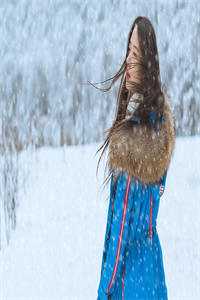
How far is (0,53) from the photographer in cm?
2498

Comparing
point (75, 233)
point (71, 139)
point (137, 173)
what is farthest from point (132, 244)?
point (71, 139)

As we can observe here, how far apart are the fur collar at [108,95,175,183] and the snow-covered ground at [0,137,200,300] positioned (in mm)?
1249

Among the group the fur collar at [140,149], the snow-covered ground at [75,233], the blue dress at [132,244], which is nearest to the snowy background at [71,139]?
the snow-covered ground at [75,233]

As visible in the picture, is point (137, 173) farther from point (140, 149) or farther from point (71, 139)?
point (71, 139)

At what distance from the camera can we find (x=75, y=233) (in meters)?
7.66

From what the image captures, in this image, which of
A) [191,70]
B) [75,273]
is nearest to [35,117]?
[191,70]

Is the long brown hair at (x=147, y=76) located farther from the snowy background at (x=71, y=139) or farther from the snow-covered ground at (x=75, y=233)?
the snowy background at (x=71, y=139)

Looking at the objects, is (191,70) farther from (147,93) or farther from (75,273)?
(147,93)

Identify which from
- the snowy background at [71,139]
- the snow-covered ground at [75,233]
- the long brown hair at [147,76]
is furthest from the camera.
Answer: the snowy background at [71,139]

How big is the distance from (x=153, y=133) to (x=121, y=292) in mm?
484

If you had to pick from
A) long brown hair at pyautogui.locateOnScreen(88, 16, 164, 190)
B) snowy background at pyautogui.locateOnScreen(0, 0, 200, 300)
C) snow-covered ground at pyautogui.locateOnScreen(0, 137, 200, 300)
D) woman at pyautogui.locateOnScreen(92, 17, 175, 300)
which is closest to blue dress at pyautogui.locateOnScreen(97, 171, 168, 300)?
woman at pyautogui.locateOnScreen(92, 17, 175, 300)

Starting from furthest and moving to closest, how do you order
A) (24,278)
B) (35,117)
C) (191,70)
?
(35,117) → (191,70) → (24,278)

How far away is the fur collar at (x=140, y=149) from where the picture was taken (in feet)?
6.90

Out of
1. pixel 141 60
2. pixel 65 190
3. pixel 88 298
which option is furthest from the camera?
pixel 65 190
